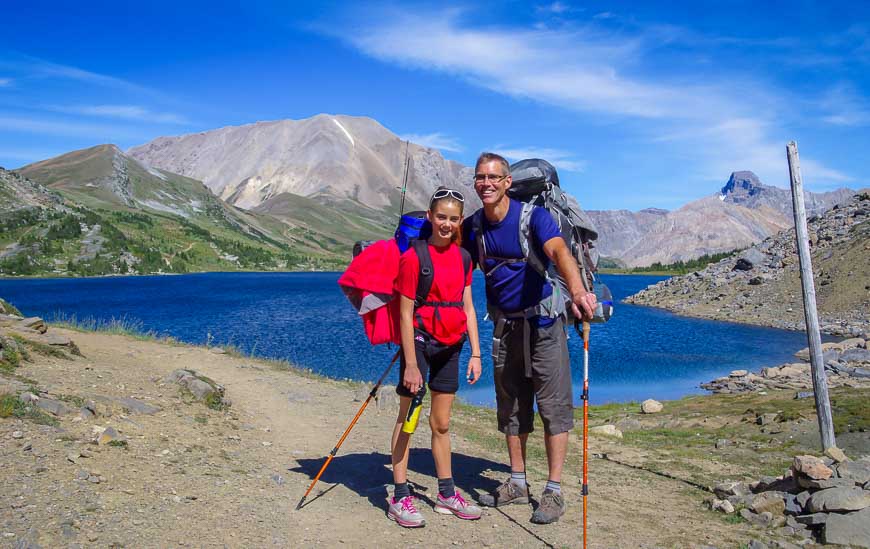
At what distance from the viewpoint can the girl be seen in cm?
608

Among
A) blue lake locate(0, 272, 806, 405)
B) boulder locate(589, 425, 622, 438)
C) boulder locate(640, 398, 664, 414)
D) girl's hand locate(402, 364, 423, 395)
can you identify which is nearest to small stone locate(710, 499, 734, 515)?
girl's hand locate(402, 364, 423, 395)

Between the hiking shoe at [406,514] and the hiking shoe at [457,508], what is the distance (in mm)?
313

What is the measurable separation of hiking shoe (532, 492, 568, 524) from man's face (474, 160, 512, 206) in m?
3.15

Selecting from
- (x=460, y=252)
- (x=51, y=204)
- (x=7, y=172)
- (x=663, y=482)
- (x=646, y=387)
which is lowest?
(x=646, y=387)

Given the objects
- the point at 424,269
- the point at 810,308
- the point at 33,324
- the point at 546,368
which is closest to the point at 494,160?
the point at 424,269

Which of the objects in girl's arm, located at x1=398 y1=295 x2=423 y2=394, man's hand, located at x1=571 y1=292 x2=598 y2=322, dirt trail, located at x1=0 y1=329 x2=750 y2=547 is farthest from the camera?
girl's arm, located at x1=398 y1=295 x2=423 y2=394

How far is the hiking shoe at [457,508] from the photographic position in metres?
6.55

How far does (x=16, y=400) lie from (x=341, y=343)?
94.3ft

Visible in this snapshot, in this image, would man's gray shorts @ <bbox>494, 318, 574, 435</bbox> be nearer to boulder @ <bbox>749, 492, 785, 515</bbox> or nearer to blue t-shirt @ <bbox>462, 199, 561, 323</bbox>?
blue t-shirt @ <bbox>462, 199, 561, 323</bbox>

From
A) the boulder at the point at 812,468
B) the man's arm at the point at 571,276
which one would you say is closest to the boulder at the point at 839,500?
the boulder at the point at 812,468

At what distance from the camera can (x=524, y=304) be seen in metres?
6.56

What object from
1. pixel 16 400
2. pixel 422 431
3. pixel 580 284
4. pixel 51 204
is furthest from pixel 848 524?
pixel 51 204

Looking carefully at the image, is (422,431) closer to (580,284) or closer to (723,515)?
(723,515)

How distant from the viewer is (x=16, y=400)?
25.5ft
